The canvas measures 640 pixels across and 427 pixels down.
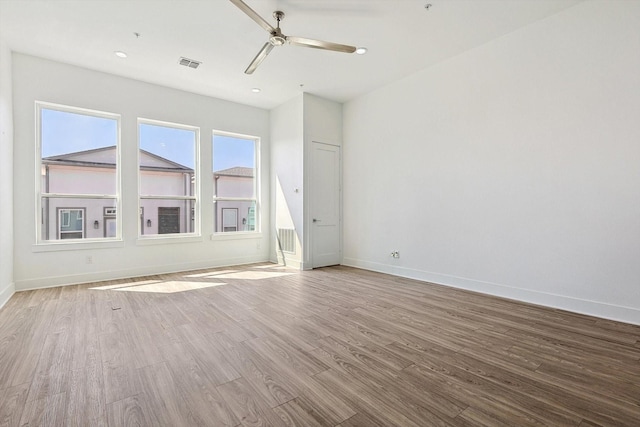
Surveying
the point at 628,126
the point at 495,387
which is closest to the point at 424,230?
the point at 628,126

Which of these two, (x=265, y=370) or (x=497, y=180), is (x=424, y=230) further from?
(x=265, y=370)

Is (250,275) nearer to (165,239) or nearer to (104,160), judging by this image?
(165,239)

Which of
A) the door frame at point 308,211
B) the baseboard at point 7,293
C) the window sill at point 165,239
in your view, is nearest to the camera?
the baseboard at point 7,293

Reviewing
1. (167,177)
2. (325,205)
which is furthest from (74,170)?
(325,205)

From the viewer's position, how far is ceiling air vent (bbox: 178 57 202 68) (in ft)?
13.8

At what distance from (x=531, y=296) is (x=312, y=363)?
114 inches

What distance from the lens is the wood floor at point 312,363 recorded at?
1.60 m

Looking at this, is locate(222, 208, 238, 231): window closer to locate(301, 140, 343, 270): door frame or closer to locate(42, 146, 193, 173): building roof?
locate(42, 146, 193, 173): building roof

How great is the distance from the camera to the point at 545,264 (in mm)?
3363

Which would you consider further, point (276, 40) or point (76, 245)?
point (76, 245)

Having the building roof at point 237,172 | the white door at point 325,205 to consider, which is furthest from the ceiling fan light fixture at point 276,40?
the building roof at point 237,172

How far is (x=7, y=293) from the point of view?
3.63m

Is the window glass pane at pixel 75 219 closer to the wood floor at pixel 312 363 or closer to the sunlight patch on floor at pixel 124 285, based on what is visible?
the sunlight patch on floor at pixel 124 285

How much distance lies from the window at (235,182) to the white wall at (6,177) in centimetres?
276
